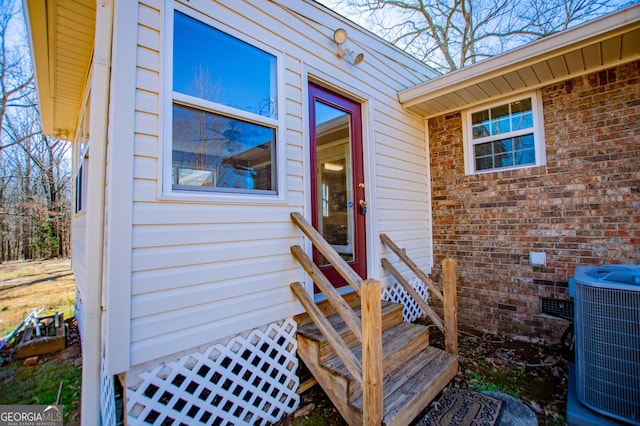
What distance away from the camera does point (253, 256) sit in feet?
7.65

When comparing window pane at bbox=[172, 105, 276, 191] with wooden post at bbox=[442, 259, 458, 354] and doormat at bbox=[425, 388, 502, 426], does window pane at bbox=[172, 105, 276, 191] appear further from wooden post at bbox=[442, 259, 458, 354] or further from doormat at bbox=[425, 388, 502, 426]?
doormat at bbox=[425, 388, 502, 426]

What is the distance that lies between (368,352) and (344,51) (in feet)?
9.91

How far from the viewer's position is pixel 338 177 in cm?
335

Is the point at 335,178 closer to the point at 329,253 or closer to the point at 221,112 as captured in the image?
the point at 329,253

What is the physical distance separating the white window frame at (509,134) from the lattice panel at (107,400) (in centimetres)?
447

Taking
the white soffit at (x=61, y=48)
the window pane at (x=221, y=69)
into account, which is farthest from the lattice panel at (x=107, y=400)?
the white soffit at (x=61, y=48)

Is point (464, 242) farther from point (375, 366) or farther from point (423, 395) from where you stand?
point (375, 366)

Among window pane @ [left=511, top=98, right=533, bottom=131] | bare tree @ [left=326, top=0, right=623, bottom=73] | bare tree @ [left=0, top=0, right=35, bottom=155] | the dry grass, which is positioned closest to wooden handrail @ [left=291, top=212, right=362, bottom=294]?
window pane @ [left=511, top=98, right=533, bottom=131]

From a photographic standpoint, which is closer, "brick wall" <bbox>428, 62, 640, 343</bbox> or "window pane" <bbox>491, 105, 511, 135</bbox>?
"brick wall" <bbox>428, 62, 640, 343</bbox>

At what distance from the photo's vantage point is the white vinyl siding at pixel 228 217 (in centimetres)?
184

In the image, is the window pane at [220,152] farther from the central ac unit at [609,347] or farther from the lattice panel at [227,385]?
the central ac unit at [609,347]

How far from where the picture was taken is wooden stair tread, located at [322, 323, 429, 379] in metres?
2.25

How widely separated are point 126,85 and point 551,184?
14.2 ft

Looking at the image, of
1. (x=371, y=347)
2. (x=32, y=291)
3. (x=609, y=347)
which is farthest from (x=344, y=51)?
(x=32, y=291)
